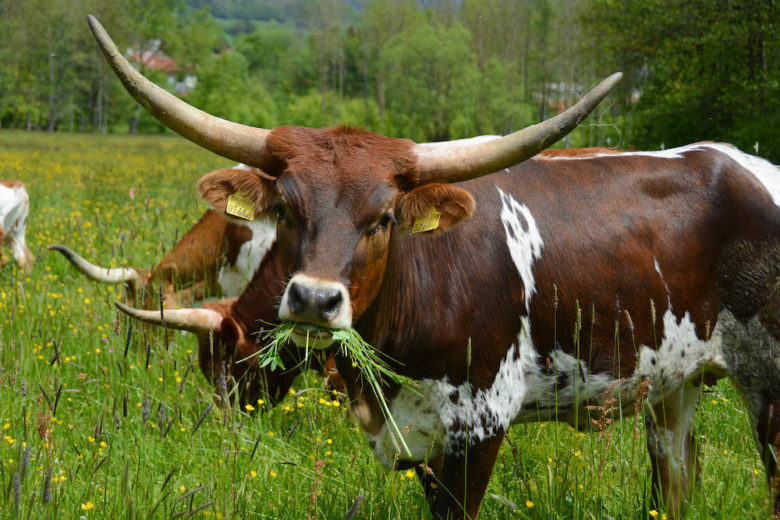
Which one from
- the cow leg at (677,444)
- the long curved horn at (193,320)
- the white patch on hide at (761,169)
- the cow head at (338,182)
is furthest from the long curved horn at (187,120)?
the cow leg at (677,444)

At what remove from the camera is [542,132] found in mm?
2844

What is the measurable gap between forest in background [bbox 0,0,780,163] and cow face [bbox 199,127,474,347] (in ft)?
42.5

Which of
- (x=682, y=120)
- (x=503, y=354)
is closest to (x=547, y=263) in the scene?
(x=503, y=354)

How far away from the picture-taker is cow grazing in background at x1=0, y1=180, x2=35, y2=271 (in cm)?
858

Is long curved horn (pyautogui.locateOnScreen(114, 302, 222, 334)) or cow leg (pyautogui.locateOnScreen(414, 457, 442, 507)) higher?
long curved horn (pyautogui.locateOnScreen(114, 302, 222, 334))

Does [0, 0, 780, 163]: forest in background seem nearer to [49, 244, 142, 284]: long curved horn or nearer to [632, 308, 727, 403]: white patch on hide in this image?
[632, 308, 727, 403]: white patch on hide

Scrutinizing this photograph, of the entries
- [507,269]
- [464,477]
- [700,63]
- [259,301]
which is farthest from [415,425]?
[700,63]

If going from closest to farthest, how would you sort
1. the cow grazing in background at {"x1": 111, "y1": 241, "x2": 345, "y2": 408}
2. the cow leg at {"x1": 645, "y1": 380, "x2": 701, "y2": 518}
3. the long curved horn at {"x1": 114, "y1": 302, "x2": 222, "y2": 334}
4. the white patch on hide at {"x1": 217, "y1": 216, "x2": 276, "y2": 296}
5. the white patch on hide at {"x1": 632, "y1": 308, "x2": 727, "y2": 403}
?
the white patch on hide at {"x1": 632, "y1": 308, "x2": 727, "y2": 403}
the cow leg at {"x1": 645, "y1": 380, "x2": 701, "y2": 518}
the long curved horn at {"x1": 114, "y1": 302, "x2": 222, "y2": 334}
the cow grazing in background at {"x1": 111, "y1": 241, "x2": 345, "y2": 408}
the white patch on hide at {"x1": 217, "y1": 216, "x2": 276, "y2": 296}

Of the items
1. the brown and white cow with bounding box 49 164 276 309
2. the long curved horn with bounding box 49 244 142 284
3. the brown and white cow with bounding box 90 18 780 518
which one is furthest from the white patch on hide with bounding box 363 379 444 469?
the long curved horn with bounding box 49 244 142 284

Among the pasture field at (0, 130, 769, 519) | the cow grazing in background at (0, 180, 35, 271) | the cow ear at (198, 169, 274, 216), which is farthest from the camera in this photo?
the cow grazing in background at (0, 180, 35, 271)

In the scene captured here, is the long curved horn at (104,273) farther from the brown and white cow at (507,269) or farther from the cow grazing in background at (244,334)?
the brown and white cow at (507,269)

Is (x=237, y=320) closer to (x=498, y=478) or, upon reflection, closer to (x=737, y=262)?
(x=498, y=478)

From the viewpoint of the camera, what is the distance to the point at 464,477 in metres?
3.09

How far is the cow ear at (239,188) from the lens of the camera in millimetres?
3059
